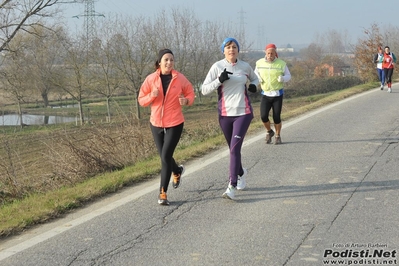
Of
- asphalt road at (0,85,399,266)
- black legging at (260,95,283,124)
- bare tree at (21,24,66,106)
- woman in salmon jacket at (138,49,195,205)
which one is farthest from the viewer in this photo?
bare tree at (21,24,66,106)

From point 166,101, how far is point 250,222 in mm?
1754

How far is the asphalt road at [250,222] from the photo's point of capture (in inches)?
178

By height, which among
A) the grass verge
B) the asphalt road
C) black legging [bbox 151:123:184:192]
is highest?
black legging [bbox 151:123:184:192]

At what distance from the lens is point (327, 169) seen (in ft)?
25.4

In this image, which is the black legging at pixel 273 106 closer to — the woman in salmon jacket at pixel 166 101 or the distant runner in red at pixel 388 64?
the woman in salmon jacket at pixel 166 101

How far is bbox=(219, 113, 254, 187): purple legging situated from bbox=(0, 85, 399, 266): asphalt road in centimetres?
34

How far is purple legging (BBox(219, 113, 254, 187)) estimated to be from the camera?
639 centimetres

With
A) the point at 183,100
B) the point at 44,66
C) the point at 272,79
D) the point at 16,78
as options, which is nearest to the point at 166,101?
the point at 183,100

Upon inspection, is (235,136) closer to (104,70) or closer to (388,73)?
(388,73)

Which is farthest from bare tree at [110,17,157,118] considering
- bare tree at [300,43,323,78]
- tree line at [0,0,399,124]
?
bare tree at [300,43,323,78]

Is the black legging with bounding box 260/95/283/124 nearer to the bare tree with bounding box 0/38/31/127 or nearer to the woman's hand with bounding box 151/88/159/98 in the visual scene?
the woman's hand with bounding box 151/88/159/98

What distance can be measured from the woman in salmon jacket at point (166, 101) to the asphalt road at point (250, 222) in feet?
1.70

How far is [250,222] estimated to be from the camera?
5.43 meters

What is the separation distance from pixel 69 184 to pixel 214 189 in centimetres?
274
